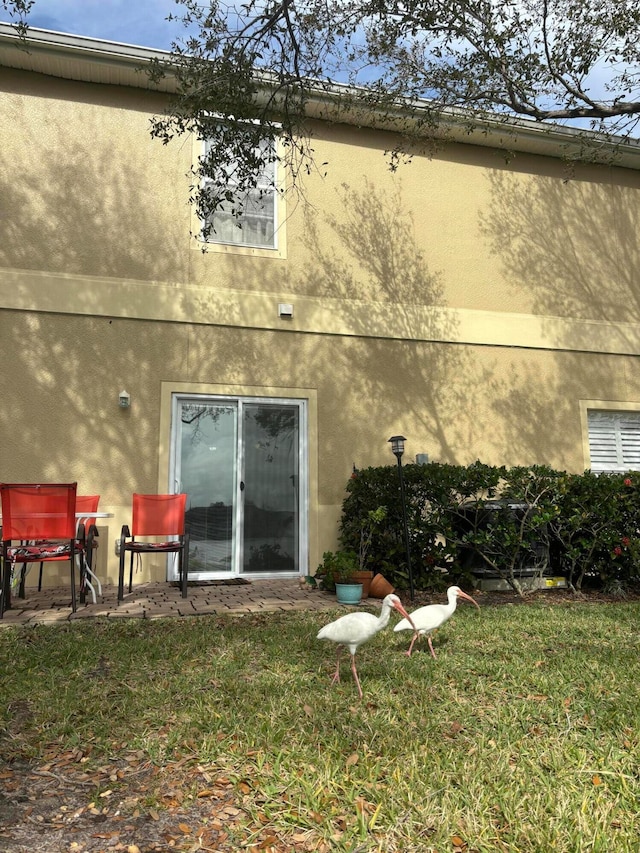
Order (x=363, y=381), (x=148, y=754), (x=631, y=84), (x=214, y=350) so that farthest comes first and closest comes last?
(x=363, y=381)
(x=214, y=350)
(x=631, y=84)
(x=148, y=754)

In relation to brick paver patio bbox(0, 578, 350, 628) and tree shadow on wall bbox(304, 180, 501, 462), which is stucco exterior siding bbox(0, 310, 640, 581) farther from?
brick paver patio bbox(0, 578, 350, 628)

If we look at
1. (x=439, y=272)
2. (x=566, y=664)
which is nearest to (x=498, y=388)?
(x=439, y=272)

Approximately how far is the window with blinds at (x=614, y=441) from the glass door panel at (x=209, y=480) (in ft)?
17.1

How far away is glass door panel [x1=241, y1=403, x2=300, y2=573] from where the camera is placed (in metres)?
7.59

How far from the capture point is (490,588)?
6.78 metres

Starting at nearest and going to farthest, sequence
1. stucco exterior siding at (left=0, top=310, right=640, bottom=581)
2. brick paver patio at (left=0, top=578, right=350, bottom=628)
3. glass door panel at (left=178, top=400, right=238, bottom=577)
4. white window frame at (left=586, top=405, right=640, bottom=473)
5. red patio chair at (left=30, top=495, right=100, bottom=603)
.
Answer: brick paver patio at (left=0, top=578, right=350, bottom=628) → red patio chair at (left=30, top=495, right=100, bottom=603) → stucco exterior siding at (left=0, top=310, right=640, bottom=581) → glass door panel at (left=178, top=400, right=238, bottom=577) → white window frame at (left=586, top=405, right=640, bottom=473)

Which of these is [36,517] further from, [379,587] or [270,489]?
[379,587]

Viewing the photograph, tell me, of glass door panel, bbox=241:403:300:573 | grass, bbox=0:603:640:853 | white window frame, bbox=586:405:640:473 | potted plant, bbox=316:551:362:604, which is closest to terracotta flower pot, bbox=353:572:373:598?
potted plant, bbox=316:551:362:604

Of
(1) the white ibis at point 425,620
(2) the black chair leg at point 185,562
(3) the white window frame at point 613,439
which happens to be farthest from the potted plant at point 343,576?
(3) the white window frame at point 613,439

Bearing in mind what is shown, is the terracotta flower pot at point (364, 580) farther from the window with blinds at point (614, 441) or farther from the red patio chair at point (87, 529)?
the window with blinds at point (614, 441)

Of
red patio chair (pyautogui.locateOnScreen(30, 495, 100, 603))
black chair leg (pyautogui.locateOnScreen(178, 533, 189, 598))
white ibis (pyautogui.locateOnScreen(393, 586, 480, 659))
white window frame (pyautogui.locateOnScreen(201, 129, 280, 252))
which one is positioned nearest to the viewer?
white ibis (pyautogui.locateOnScreen(393, 586, 480, 659))

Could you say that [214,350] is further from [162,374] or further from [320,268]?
[320,268]

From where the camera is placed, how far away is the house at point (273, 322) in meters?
7.27

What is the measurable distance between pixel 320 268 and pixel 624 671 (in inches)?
238
